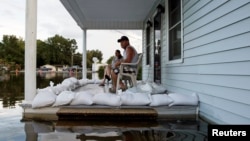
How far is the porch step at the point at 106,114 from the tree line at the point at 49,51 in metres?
44.7

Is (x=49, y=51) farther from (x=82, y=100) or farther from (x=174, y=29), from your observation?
(x=82, y=100)

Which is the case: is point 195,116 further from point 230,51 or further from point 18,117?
point 18,117

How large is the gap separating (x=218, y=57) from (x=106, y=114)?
142 cm

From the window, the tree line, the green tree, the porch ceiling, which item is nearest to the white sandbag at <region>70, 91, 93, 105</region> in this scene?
the window

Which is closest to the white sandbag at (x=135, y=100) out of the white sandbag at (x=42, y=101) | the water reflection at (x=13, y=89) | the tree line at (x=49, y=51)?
the white sandbag at (x=42, y=101)

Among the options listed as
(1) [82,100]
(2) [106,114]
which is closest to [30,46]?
(1) [82,100]

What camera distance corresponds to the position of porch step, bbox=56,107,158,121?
121 inches

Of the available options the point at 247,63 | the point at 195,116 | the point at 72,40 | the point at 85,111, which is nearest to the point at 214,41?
the point at 247,63

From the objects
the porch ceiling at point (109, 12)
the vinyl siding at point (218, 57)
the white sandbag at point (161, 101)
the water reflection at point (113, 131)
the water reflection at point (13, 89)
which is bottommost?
the water reflection at point (113, 131)

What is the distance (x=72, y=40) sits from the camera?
5684cm

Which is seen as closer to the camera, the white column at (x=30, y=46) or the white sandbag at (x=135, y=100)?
the white sandbag at (x=135, y=100)

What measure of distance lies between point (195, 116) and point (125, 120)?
887 millimetres

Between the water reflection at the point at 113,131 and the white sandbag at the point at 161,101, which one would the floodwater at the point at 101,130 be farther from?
the white sandbag at the point at 161,101

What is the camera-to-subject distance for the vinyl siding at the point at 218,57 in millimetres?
2227
